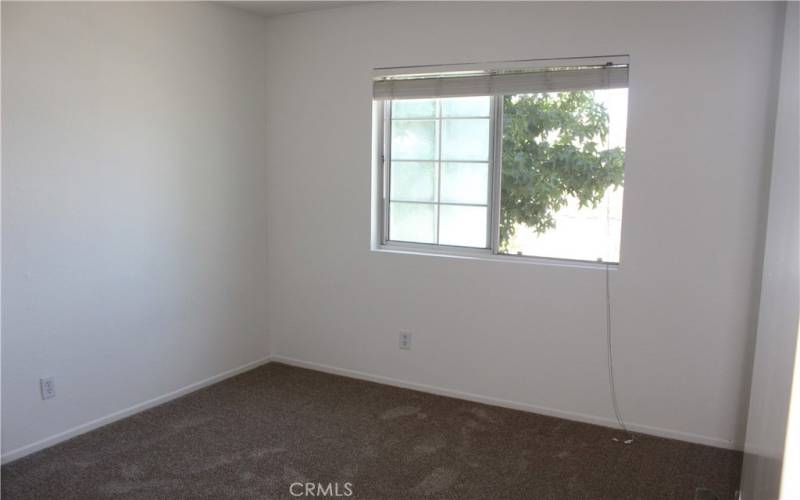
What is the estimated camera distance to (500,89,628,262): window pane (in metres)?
3.37

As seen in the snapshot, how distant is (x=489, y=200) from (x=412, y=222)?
0.57 m

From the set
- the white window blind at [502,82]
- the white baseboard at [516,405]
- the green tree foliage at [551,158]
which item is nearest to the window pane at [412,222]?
the green tree foliage at [551,158]

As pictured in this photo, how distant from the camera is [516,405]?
3635 mm

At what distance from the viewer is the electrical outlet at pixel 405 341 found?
3.95m

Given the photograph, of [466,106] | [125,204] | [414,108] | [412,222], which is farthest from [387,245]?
[125,204]

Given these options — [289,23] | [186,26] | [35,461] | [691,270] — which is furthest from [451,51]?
[35,461]

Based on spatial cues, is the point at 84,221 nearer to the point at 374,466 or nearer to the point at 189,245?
the point at 189,245

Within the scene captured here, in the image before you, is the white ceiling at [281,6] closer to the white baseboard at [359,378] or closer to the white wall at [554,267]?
the white wall at [554,267]

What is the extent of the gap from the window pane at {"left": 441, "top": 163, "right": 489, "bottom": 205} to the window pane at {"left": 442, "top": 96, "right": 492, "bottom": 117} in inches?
12.3

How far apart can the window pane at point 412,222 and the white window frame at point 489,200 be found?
0.12 feet

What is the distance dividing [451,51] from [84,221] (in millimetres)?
2246

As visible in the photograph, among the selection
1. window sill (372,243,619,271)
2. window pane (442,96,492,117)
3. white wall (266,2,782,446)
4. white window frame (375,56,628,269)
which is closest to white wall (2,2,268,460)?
white wall (266,2,782,446)

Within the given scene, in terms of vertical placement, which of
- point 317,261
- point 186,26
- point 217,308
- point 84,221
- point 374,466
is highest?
point 186,26

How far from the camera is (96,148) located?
10.4 feet
